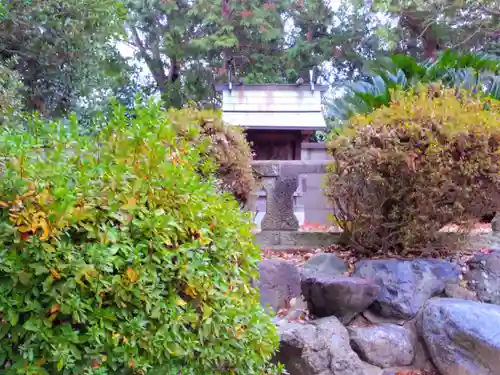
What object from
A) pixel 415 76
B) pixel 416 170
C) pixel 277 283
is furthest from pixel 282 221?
pixel 415 76

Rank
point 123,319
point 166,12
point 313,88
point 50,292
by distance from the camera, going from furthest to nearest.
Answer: point 166,12, point 313,88, point 123,319, point 50,292

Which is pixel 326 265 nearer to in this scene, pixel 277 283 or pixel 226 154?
pixel 277 283

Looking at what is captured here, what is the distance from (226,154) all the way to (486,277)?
2.71 meters

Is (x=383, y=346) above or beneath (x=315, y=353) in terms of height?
beneath

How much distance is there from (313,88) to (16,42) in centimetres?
792

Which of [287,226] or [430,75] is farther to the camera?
[430,75]

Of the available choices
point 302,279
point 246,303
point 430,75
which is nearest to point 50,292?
point 246,303

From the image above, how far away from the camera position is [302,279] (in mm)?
4082

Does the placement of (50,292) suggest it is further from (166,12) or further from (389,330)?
(166,12)

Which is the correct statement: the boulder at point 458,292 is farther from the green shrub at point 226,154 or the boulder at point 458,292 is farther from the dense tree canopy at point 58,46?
the dense tree canopy at point 58,46

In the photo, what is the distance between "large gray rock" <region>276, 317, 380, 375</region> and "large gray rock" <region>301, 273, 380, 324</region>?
Answer: 1.06ft

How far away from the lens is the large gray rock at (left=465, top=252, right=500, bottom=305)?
14.0ft

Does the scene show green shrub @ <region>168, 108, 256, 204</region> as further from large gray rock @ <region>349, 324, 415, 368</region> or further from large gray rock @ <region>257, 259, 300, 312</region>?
large gray rock @ <region>349, 324, 415, 368</region>

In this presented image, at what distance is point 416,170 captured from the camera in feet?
13.4
